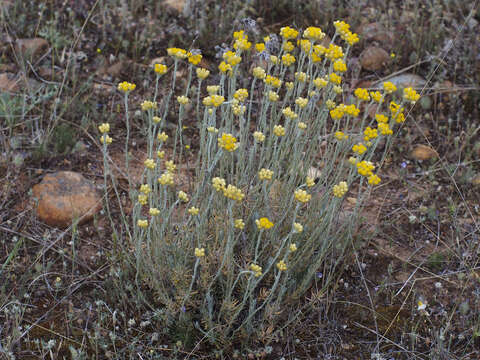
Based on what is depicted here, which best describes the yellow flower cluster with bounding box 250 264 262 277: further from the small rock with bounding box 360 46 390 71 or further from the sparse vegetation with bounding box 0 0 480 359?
the small rock with bounding box 360 46 390 71

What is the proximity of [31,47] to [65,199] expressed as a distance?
1720 millimetres

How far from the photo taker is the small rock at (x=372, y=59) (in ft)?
15.8

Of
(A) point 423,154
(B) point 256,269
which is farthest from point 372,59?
(B) point 256,269

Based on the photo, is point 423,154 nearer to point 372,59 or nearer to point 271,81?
point 372,59

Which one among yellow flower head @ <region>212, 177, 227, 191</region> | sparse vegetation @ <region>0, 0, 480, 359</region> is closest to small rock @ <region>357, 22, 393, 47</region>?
sparse vegetation @ <region>0, 0, 480, 359</region>

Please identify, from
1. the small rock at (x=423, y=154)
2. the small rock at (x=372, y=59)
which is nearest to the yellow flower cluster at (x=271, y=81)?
the small rock at (x=423, y=154)

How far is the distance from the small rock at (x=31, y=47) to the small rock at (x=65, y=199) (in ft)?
4.46

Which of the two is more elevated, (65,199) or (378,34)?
(378,34)

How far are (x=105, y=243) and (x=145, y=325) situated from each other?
2.35ft

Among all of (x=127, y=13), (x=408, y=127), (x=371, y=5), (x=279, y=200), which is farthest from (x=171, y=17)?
(x=279, y=200)

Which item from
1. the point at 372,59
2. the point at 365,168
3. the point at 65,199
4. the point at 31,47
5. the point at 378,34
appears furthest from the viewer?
the point at 378,34

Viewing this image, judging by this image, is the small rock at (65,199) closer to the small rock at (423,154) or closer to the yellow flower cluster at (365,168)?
the yellow flower cluster at (365,168)

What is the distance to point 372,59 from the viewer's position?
482 centimetres

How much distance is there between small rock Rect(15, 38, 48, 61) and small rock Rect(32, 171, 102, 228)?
1360mm
